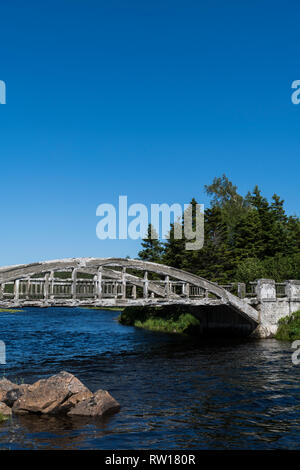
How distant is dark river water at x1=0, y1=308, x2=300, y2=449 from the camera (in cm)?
1230

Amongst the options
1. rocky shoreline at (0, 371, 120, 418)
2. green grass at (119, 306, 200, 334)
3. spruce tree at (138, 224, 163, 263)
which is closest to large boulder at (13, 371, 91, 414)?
rocky shoreline at (0, 371, 120, 418)

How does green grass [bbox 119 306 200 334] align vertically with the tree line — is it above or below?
below

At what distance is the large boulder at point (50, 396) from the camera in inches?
564

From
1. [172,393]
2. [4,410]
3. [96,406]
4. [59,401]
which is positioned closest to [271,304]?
[172,393]

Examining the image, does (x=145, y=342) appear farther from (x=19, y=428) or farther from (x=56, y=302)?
(x=19, y=428)

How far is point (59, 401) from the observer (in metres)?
14.4

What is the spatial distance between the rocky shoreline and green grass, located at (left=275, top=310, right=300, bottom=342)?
2071cm

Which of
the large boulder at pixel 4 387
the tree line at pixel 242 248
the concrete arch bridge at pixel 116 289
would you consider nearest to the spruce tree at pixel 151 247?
the tree line at pixel 242 248

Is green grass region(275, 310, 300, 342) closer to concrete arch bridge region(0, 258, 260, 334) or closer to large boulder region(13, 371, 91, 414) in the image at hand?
concrete arch bridge region(0, 258, 260, 334)

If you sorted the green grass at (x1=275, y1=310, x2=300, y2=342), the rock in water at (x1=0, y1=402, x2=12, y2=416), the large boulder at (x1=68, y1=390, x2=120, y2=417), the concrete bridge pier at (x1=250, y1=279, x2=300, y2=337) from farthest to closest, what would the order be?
the concrete bridge pier at (x1=250, y1=279, x2=300, y2=337), the green grass at (x1=275, y1=310, x2=300, y2=342), the large boulder at (x1=68, y1=390, x2=120, y2=417), the rock in water at (x1=0, y1=402, x2=12, y2=416)

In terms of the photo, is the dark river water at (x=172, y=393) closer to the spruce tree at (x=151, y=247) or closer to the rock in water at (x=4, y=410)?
the rock in water at (x=4, y=410)

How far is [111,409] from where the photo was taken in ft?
48.0
